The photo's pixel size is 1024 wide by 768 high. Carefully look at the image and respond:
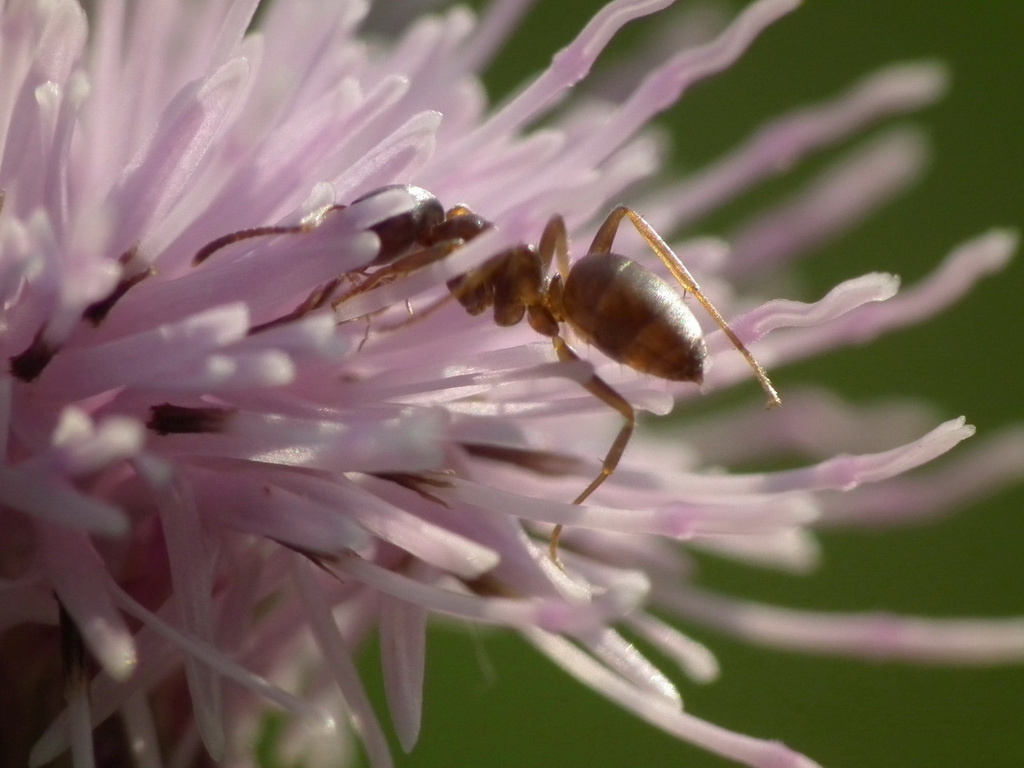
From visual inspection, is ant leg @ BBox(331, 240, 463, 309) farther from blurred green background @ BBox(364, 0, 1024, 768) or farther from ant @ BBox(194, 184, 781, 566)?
blurred green background @ BBox(364, 0, 1024, 768)

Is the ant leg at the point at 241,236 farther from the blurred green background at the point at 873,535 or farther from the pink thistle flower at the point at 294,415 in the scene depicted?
the blurred green background at the point at 873,535

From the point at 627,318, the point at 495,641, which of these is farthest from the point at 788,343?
the point at 495,641

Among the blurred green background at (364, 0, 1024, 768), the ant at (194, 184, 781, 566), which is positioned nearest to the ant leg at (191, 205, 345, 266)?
the ant at (194, 184, 781, 566)

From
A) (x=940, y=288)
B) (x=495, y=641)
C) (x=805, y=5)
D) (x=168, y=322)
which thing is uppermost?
(x=168, y=322)

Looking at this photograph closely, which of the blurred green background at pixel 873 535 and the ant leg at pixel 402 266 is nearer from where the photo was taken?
the ant leg at pixel 402 266

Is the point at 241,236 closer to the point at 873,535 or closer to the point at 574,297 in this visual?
the point at 574,297

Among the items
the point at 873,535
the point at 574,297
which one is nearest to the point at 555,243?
the point at 574,297

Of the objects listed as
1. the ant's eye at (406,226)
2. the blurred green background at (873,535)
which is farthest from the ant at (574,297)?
the blurred green background at (873,535)

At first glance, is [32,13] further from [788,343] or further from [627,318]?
[788,343]

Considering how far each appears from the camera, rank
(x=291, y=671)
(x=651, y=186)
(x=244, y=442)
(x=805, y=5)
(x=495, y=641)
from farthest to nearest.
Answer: (x=805, y=5)
(x=495, y=641)
(x=651, y=186)
(x=291, y=671)
(x=244, y=442)
